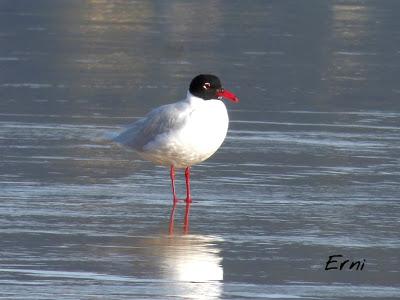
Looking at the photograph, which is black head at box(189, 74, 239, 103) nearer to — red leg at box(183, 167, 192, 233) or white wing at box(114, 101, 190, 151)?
white wing at box(114, 101, 190, 151)

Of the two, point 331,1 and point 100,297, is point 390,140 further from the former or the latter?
point 331,1

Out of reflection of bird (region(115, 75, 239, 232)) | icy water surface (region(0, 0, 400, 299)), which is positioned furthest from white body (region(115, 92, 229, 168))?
icy water surface (region(0, 0, 400, 299))

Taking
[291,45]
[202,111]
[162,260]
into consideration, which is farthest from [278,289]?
[291,45]

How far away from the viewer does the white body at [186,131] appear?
11.0 m

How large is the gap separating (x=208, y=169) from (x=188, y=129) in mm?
1232

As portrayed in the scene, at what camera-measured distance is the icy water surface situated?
842 cm

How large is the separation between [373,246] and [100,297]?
86.6 inches

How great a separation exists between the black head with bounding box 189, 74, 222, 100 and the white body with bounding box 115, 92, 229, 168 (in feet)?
0.13

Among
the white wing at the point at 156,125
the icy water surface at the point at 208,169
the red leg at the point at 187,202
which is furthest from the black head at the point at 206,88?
the icy water surface at the point at 208,169

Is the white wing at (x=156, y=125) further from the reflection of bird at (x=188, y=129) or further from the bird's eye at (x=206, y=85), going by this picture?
the bird's eye at (x=206, y=85)

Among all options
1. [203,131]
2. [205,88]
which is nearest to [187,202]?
[203,131]

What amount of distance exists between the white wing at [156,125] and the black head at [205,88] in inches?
5.1

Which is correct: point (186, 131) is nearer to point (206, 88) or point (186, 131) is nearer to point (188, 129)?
point (188, 129)

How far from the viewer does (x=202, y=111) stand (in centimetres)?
1104
